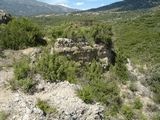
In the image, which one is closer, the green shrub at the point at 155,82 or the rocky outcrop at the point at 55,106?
the rocky outcrop at the point at 55,106

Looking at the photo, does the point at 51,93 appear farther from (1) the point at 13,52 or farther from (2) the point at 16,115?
(1) the point at 13,52

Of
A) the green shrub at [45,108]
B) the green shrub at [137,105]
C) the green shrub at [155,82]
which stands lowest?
the green shrub at [155,82]

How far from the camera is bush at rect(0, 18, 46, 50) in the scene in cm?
1994

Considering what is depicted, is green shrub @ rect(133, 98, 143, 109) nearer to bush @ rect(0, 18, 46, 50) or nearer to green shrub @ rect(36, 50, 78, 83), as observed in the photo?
green shrub @ rect(36, 50, 78, 83)

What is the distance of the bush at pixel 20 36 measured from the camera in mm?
19938

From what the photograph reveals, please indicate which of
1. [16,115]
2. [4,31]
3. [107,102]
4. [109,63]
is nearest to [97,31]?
[109,63]

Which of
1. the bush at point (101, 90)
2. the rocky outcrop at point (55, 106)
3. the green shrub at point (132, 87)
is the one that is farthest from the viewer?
the green shrub at point (132, 87)

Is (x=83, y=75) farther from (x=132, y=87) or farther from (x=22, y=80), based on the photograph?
(x=22, y=80)

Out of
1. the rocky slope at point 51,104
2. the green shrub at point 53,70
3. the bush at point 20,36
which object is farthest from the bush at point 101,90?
the bush at point 20,36

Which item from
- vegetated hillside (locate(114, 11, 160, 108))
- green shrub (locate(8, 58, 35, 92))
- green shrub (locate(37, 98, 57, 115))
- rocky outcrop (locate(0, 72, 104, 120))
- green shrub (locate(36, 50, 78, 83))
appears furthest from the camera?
vegetated hillside (locate(114, 11, 160, 108))

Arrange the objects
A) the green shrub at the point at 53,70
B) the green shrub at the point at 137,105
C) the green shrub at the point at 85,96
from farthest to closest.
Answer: the green shrub at the point at 137,105
the green shrub at the point at 53,70
the green shrub at the point at 85,96

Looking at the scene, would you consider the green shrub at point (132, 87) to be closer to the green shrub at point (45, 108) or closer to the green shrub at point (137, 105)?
the green shrub at point (137, 105)

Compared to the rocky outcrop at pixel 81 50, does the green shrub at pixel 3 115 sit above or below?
below

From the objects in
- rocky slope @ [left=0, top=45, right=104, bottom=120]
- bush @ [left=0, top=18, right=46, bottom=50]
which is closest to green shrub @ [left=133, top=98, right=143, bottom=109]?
rocky slope @ [left=0, top=45, right=104, bottom=120]
